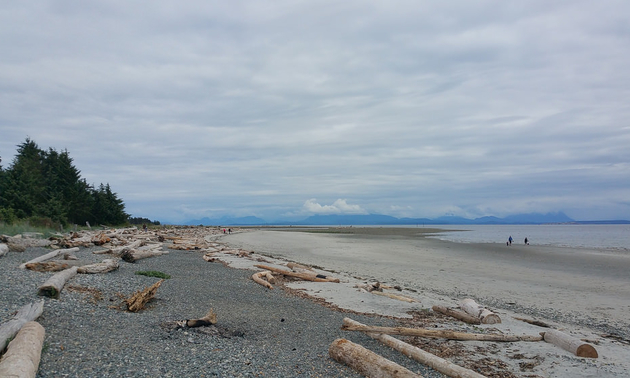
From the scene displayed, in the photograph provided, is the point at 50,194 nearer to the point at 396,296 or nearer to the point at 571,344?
the point at 396,296

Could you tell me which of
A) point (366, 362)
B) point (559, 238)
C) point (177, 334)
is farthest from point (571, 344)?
point (559, 238)

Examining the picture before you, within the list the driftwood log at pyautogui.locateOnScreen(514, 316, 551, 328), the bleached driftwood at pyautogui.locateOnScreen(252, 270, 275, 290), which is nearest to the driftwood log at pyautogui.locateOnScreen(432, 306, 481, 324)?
the driftwood log at pyautogui.locateOnScreen(514, 316, 551, 328)

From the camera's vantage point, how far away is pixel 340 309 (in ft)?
36.1

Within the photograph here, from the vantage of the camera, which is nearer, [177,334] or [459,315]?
[177,334]

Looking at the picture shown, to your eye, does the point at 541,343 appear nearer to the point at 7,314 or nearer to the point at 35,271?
the point at 7,314

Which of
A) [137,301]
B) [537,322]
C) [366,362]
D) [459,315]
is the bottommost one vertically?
[537,322]

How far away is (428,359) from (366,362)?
1.23 metres

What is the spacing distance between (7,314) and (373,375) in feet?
20.7

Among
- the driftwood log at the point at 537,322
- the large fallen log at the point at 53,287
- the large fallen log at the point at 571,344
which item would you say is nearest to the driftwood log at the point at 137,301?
the large fallen log at the point at 53,287

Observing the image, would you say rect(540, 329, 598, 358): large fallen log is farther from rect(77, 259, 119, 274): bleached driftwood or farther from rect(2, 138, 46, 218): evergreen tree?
rect(2, 138, 46, 218): evergreen tree

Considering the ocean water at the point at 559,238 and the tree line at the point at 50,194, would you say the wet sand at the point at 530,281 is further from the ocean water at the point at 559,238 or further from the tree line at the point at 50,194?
the tree line at the point at 50,194

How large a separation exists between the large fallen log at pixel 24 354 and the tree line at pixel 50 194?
3095cm

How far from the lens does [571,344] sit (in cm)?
773

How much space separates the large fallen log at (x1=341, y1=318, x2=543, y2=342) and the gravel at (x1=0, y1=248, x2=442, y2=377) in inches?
12.7
